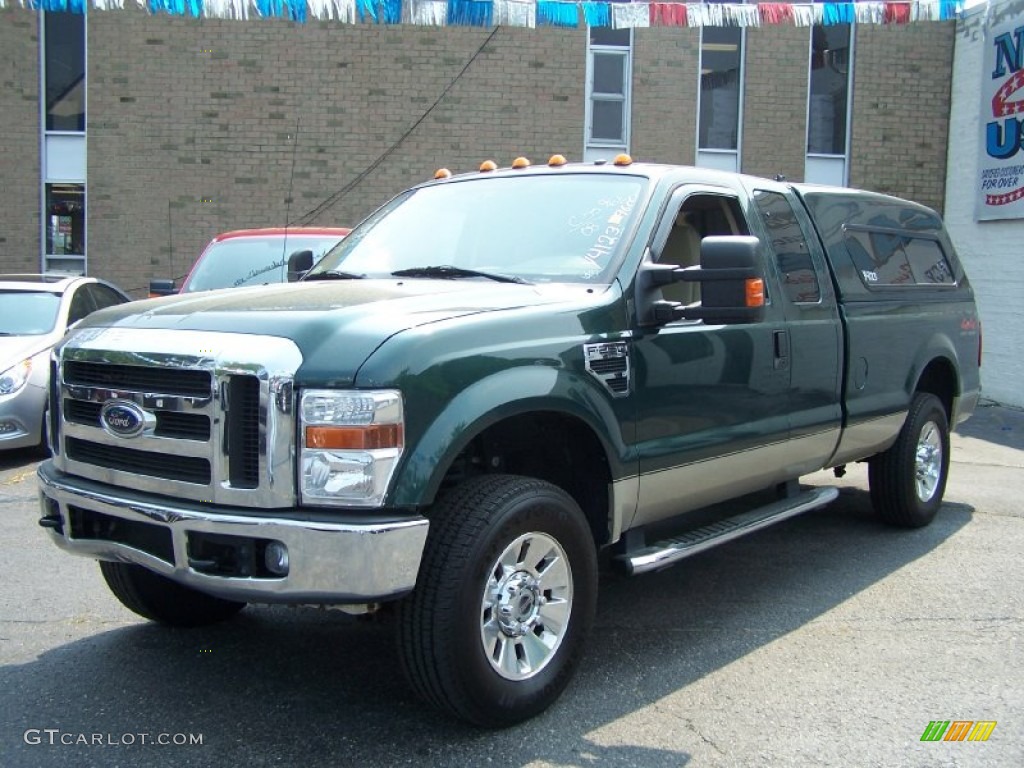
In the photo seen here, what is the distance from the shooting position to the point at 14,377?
7.95m

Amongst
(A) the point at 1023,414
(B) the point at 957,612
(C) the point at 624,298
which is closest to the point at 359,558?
(C) the point at 624,298

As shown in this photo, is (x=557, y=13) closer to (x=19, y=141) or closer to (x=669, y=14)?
(x=669, y=14)

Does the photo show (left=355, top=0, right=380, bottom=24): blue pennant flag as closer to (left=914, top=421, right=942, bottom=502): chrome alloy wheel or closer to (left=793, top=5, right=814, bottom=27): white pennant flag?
(left=793, top=5, right=814, bottom=27): white pennant flag

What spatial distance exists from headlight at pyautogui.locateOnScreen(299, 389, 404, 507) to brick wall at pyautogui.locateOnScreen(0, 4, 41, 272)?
1300cm

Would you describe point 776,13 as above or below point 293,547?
Result: above

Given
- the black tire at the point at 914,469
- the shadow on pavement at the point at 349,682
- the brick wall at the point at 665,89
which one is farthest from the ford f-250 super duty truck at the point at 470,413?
the brick wall at the point at 665,89

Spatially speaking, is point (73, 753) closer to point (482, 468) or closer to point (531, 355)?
A: point (482, 468)

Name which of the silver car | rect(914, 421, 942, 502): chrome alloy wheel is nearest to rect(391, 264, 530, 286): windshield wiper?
rect(914, 421, 942, 502): chrome alloy wheel

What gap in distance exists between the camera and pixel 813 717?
3576mm

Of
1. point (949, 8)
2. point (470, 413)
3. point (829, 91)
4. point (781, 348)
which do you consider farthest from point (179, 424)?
point (829, 91)

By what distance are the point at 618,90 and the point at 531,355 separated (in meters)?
11.7

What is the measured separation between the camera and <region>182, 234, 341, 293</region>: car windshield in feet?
26.5

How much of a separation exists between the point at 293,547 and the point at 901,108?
14.0m

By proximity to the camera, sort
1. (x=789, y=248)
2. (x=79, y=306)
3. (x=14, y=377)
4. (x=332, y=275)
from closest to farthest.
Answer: (x=332, y=275)
(x=789, y=248)
(x=14, y=377)
(x=79, y=306)
